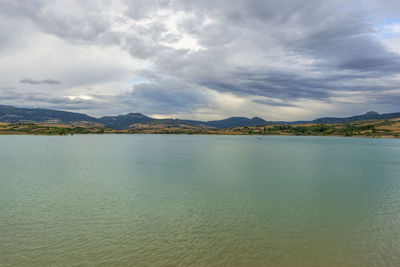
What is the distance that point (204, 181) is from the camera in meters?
52.6

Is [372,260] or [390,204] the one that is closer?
[372,260]

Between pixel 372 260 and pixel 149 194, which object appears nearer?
pixel 372 260

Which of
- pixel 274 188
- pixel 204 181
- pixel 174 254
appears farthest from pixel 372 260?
pixel 204 181

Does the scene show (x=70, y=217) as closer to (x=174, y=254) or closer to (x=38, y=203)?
(x=38, y=203)

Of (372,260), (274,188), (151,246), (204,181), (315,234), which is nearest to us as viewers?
(372,260)

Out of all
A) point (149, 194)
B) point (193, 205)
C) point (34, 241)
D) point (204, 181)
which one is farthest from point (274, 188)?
point (34, 241)

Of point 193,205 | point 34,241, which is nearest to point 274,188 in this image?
point 193,205

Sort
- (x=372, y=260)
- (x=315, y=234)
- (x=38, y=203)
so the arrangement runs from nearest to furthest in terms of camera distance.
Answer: (x=372, y=260)
(x=315, y=234)
(x=38, y=203)

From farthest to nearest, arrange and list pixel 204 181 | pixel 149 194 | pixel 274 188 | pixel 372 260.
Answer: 1. pixel 204 181
2. pixel 274 188
3. pixel 149 194
4. pixel 372 260

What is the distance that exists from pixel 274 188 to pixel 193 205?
19.0 metres

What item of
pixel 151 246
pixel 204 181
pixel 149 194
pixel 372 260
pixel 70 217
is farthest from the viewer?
pixel 204 181

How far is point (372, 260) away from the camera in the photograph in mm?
19781

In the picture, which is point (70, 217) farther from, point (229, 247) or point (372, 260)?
point (372, 260)

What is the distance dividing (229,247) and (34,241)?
1759 centimetres
